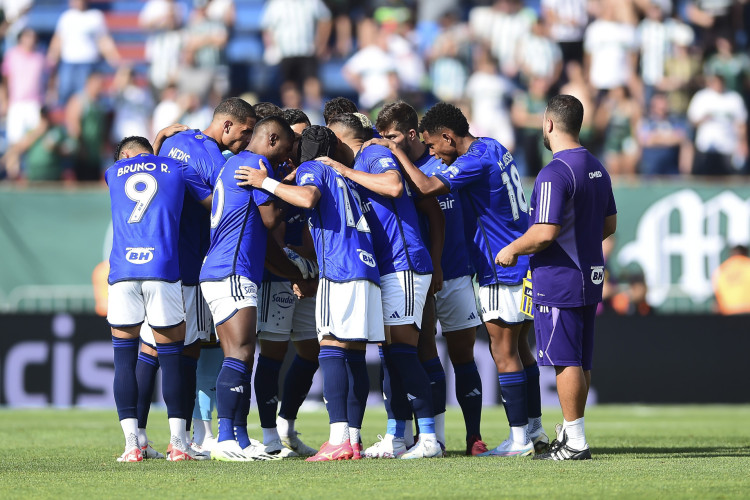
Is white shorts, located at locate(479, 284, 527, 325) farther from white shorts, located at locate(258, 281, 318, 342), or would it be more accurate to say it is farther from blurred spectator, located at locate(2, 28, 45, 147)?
blurred spectator, located at locate(2, 28, 45, 147)

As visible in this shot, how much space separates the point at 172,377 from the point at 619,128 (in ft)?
39.8

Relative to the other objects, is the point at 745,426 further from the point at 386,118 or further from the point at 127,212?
the point at 127,212

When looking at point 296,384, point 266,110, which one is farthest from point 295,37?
point 296,384

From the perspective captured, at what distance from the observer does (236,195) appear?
27.4 ft

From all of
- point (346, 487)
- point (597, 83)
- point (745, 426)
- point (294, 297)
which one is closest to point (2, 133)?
point (597, 83)

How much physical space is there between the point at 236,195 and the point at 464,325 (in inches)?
83.0

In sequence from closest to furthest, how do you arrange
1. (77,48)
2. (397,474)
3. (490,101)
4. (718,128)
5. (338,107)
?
(397,474)
(338,107)
(718,128)
(490,101)
(77,48)

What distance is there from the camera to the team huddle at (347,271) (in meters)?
8.09

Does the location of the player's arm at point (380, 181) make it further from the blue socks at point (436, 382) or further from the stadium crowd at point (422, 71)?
the stadium crowd at point (422, 71)

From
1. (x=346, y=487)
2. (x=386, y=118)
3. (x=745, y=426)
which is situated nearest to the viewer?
(x=346, y=487)

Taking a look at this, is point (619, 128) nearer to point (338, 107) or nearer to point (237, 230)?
point (338, 107)

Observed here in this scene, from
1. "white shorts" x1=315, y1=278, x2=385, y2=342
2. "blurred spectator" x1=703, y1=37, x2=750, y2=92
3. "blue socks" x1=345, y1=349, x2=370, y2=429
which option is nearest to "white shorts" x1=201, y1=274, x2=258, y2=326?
"white shorts" x1=315, y1=278, x2=385, y2=342

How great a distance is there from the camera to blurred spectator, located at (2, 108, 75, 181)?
17.8m

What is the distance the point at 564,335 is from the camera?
7898mm
